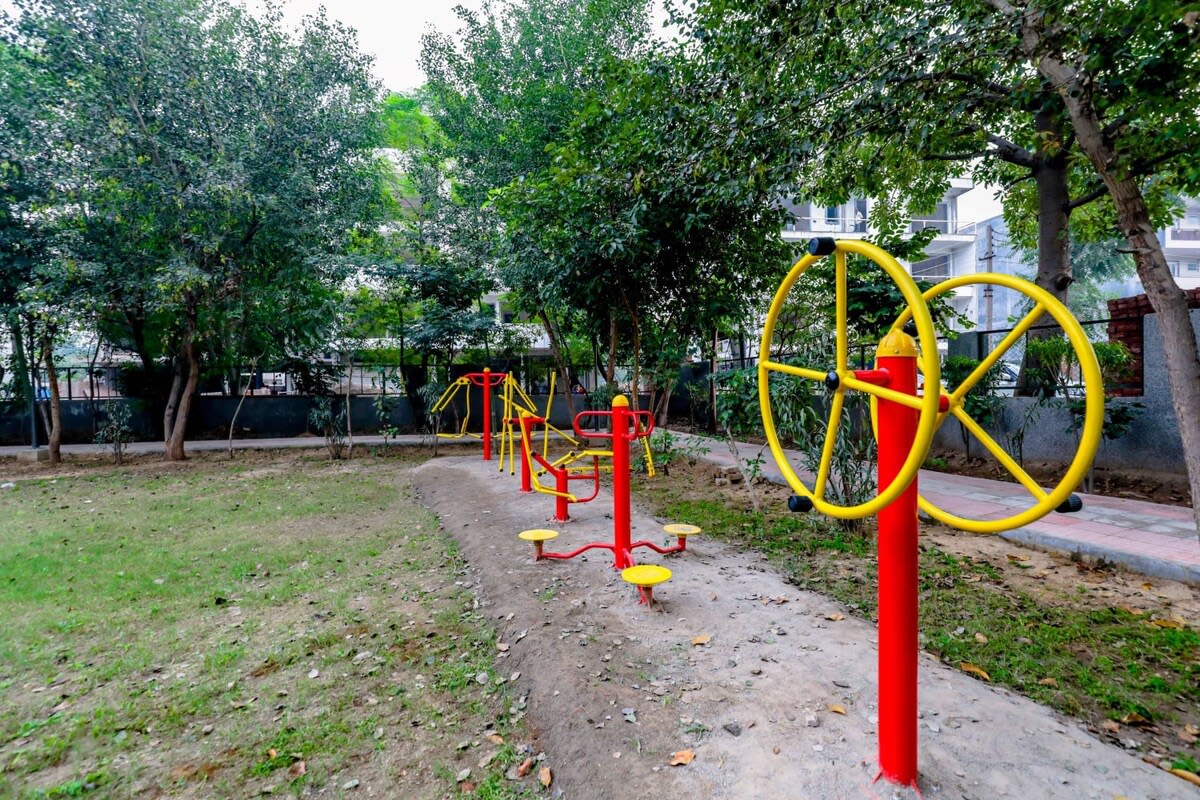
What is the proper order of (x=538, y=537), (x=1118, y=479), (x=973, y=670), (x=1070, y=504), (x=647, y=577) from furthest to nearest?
(x=1118, y=479)
(x=538, y=537)
(x=647, y=577)
(x=973, y=670)
(x=1070, y=504)

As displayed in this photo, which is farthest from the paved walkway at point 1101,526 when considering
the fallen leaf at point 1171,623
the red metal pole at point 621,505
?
the red metal pole at point 621,505

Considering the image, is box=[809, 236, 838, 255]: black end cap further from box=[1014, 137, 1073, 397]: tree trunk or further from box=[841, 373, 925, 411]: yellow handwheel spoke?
box=[1014, 137, 1073, 397]: tree trunk

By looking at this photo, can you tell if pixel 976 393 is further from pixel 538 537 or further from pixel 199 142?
pixel 199 142

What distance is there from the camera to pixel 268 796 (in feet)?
6.81

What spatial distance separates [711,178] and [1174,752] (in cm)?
435

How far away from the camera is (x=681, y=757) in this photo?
2016mm

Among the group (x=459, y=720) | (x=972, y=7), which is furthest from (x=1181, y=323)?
(x=459, y=720)

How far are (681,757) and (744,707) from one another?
0.38m

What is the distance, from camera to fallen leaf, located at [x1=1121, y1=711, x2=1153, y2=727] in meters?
2.19

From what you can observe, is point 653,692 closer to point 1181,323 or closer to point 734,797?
point 734,797

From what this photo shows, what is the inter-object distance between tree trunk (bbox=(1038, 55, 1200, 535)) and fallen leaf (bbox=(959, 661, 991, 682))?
4.42 ft

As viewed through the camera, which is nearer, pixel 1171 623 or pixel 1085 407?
pixel 1085 407

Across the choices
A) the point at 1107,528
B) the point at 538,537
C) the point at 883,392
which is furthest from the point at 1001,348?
the point at 1107,528

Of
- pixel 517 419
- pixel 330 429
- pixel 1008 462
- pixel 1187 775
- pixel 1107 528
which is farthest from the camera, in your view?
pixel 330 429
